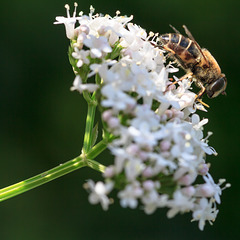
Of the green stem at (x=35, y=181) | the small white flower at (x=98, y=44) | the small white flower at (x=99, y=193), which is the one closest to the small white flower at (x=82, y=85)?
the small white flower at (x=98, y=44)

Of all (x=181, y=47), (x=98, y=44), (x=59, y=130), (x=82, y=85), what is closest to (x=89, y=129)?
(x=82, y=85)

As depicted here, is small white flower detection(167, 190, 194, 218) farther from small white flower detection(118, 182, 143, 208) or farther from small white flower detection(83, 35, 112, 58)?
small white flower detection(83, 35, 112, 58)

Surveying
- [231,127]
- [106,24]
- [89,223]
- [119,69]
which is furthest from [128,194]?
[231,127]

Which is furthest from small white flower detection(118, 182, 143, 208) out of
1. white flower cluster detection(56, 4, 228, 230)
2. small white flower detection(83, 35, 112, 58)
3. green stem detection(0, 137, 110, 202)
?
small white flower detection(83, 35, 112, 58)

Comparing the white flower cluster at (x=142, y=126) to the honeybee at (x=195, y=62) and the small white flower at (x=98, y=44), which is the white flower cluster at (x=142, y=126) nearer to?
the small white flower at (x=98, y=44)

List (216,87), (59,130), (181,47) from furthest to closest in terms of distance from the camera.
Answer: (59,130)
(216,87)
(181,47)

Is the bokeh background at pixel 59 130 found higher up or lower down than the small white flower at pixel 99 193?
higher up

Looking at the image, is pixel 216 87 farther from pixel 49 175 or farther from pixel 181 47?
pixel 49 175
